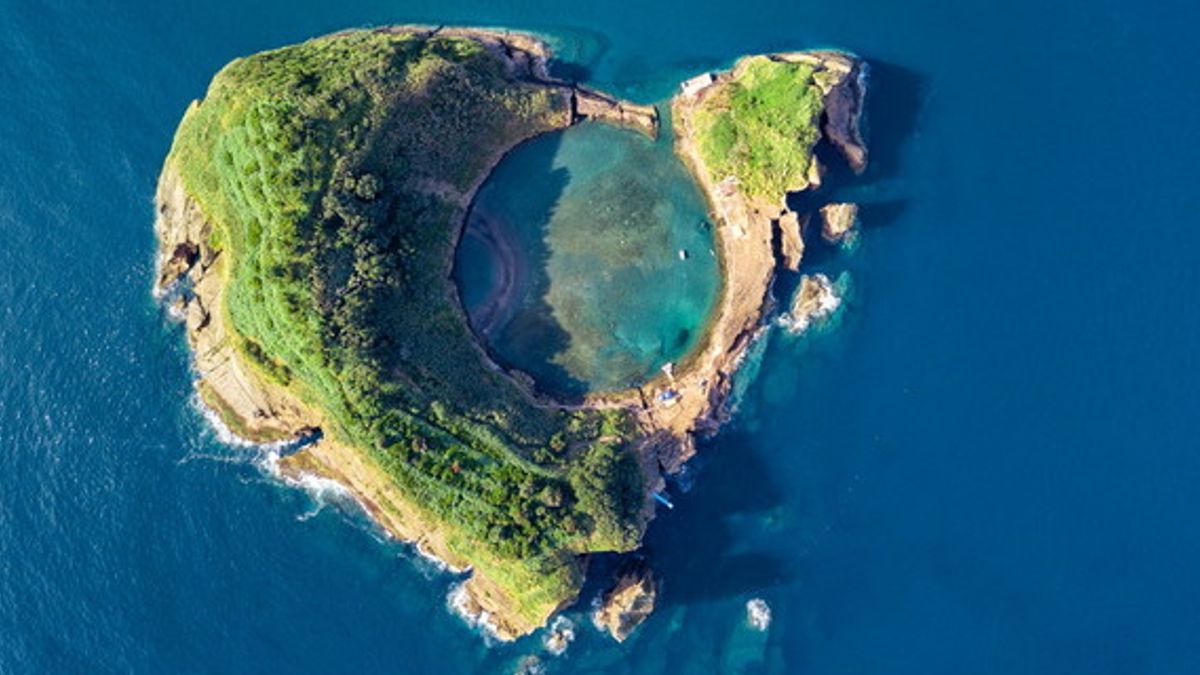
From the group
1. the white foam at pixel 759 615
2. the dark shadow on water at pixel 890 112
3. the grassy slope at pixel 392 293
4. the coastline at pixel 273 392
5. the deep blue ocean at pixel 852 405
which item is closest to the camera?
the grassy slope at pixel 392 293

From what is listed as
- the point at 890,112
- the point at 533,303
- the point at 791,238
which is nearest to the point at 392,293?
the point at 533,303

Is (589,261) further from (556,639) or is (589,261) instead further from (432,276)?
Answer: (556,639)

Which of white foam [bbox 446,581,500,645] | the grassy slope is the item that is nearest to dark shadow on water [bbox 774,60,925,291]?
the grassy slope

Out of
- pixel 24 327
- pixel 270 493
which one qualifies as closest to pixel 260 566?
pixel 270 493

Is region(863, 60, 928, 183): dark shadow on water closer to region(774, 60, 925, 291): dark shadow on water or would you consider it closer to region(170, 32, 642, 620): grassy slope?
region(774, 60, 925, 291): dark shadow on water

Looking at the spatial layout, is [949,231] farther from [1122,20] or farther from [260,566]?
[260,566]

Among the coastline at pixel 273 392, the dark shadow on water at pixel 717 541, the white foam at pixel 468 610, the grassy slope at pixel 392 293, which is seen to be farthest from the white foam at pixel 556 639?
the dark shadow on water at pixel 717 541

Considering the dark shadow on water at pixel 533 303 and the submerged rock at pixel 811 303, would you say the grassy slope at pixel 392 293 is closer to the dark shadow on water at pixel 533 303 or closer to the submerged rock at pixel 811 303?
the dark shadow on water at pixel 533 303
